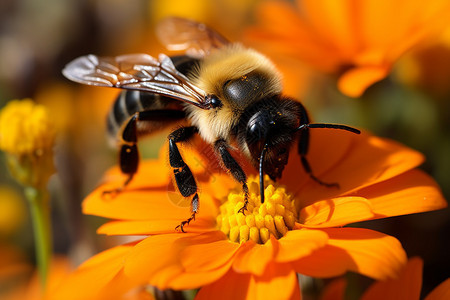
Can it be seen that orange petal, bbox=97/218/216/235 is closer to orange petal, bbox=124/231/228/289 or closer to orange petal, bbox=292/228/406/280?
orange petal, bbox=124/231/228/289

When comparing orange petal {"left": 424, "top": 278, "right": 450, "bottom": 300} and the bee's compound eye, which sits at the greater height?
the bee's compound eye

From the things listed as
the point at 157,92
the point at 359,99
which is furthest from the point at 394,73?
the point at 157,92

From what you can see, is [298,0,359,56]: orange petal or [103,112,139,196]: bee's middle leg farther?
[298,0,359,56]: orange petal

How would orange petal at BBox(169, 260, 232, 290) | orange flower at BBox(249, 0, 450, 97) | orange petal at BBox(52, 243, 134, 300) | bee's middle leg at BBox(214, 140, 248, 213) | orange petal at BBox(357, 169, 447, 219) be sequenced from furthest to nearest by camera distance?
orange flower at BBox(249, 0, 450, 97), bee's middle leg at BBox(214, 140, 248, 213), orange petal at BBox(357, 169, 447, 219), orange petal at BBox(52, 243, 134, 300), orange petal at BBox(169, 260, 232, 290)

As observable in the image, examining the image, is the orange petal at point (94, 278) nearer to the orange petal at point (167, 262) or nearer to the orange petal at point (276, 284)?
the orange petal at point (167, 262)

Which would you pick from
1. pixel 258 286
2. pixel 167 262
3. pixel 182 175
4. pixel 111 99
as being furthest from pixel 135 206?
pixel 111 99

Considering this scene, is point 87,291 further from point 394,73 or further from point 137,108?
point 394,73

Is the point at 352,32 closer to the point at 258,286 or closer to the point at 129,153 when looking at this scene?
the point at 129,153

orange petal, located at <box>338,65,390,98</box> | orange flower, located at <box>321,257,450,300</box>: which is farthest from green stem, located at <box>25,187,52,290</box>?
orange petal, located at <box>338,65,390,98</box>
